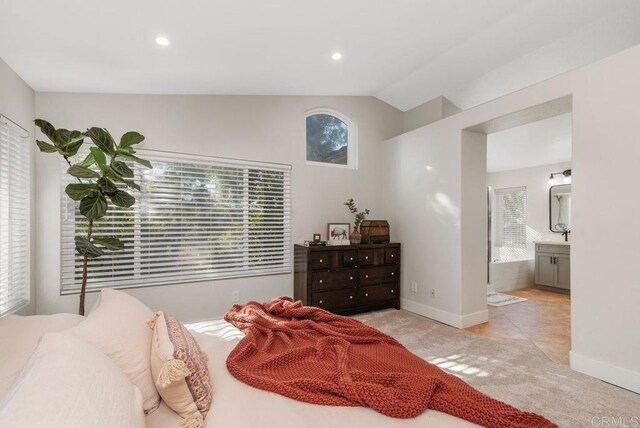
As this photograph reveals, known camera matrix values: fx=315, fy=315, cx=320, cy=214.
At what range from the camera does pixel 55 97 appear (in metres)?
3.00

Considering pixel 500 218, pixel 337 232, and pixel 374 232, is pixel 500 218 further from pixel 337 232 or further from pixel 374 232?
pixel 337 232

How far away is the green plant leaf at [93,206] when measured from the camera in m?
2.48

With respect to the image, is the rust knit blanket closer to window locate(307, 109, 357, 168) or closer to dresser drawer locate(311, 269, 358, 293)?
dresser drawer locate(311, 269, 358, 293)

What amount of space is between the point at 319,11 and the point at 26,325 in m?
2.75

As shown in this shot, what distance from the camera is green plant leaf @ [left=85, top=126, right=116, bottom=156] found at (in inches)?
96.6

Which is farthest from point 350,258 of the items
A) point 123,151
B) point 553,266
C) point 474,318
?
point 553,266

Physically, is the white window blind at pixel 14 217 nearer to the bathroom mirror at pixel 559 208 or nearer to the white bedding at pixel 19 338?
Result: the white bedding at pixel 19 338

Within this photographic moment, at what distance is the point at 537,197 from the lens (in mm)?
6254

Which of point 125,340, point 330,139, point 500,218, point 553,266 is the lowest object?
point 553,266

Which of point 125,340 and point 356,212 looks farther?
point 356,212

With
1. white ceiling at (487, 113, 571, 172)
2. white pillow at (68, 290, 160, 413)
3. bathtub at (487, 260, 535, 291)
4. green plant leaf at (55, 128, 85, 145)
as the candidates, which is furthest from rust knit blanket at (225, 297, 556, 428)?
bathtub at (487, 260, 535, 291)

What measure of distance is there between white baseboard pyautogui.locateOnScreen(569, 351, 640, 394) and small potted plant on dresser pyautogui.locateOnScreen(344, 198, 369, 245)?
8.14ft

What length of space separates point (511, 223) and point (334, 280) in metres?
4.85

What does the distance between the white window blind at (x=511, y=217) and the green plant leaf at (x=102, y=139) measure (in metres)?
7.09
